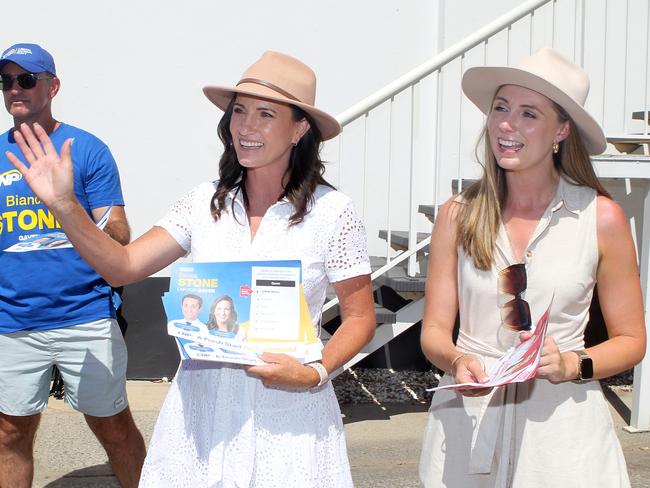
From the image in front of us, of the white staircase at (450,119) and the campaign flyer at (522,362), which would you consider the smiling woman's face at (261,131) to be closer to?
the campaign flyer at (522,362)

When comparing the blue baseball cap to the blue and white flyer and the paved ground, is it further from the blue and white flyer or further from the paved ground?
the paved ground

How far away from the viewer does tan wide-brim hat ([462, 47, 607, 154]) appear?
2342 millimetres

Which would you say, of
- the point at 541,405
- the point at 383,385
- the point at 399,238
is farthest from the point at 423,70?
the point at 541,405

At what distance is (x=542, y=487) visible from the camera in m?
2.27

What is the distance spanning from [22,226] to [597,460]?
7.74 ft

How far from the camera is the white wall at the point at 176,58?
6395 millimetres

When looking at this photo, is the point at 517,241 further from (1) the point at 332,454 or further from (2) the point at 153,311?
(2) the point at 153,311

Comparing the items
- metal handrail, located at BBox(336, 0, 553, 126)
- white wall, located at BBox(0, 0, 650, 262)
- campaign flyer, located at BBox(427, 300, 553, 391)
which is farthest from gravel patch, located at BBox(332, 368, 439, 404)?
campaign flyer, located at BBox(427, 300, 553, 391)

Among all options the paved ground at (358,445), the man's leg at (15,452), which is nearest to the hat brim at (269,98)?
the man's leg at (15,452)

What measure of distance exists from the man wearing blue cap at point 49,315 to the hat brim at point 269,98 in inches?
39.2

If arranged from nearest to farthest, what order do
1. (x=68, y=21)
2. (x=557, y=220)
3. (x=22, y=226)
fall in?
1. (x=557, y=220)
2. (x=22, y=226)
3. (x=68, y=21)

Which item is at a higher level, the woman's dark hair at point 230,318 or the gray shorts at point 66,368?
the woman's dark hair at point 230,318

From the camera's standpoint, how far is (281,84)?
2.48m

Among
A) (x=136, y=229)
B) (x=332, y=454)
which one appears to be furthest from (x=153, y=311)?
(x=332, y=454)
